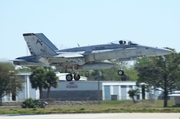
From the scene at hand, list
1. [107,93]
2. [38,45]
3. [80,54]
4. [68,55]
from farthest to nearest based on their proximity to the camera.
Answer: [107,93] → [38,45] → [80,54] → [68,55]

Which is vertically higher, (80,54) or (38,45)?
(38,45)

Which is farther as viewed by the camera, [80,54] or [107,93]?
[107,93]

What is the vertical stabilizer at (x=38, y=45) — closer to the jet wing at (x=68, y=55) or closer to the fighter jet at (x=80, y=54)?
the fighter jet at (x=80, y=54)

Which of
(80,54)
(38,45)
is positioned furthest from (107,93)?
(80,54)

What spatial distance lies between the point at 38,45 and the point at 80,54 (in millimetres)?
4461

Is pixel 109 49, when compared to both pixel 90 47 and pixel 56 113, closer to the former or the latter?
pixel 90 47

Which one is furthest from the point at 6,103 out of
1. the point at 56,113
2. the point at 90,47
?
the point at 56,113

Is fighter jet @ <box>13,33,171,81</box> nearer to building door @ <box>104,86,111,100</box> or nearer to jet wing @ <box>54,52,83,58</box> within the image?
jet wing @ <box>54,52,83,58</box>

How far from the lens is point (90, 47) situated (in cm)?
5528

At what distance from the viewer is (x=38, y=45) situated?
186 feet

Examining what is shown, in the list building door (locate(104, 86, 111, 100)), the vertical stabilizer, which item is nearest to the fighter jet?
the vertical stabilizer

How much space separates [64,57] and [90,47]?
2931 millimetres

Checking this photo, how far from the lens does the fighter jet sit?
173ft

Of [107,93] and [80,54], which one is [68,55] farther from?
[107,93]
